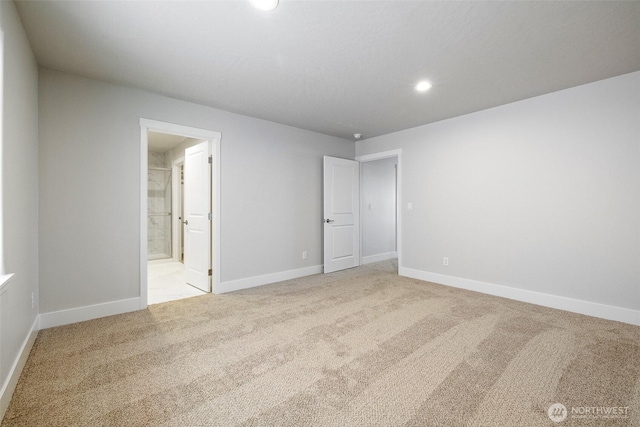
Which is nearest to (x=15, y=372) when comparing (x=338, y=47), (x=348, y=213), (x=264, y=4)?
(x=264, y=4)

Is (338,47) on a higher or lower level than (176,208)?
higher

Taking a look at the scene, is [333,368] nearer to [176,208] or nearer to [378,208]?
[378,208]

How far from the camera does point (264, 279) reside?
4172 millimetres

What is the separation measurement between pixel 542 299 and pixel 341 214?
305 cm

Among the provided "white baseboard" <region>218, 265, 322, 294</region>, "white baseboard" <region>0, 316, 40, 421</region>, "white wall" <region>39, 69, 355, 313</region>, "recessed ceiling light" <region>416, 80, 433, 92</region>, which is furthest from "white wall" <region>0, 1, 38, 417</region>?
"recessed ceiling light" <region>416, 80, 433, 92</region>

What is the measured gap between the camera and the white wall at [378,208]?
A: 580 cm

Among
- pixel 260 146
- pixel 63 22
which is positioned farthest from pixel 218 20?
pixel 260 146

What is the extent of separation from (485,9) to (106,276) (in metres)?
4.05

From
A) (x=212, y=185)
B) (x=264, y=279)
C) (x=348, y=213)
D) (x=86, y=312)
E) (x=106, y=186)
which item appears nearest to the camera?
(x=86, y=312)

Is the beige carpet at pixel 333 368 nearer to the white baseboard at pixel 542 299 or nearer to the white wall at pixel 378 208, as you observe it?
the white baseboard at pixel 542 299

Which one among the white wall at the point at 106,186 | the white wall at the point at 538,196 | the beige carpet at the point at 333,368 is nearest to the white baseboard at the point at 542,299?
the white wall at the point at 538,196

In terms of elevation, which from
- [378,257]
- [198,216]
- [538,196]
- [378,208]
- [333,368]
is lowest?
[333,368]

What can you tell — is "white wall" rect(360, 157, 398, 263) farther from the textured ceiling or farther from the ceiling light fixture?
the ceiling light fixture

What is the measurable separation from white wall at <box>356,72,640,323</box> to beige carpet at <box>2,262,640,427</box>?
51cm
